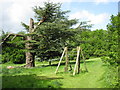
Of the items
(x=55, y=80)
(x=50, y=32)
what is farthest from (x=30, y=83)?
(x=50, y=32)

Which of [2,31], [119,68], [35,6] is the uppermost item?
[35,6]

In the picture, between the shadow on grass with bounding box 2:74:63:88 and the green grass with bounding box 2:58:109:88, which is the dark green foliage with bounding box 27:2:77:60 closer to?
the green grass with bounding box 2:58:109:88

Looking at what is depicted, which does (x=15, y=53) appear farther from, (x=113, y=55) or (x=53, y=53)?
(x=113, y=55)

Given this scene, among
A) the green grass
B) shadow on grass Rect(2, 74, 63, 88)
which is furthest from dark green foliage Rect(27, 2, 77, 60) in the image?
shadow on grass Rect(2, 74, 63, 88)

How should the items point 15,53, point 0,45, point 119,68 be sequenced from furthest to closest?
point 15,53 < point 0,45 < point 119,68

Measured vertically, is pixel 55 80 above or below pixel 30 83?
below

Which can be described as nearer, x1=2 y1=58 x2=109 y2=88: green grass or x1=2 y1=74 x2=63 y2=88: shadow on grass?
x1=2 y1=74 x2=63 y2=88: shadow on grass

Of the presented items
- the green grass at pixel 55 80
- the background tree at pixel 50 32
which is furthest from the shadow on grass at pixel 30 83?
the background tree at pixel 50 32

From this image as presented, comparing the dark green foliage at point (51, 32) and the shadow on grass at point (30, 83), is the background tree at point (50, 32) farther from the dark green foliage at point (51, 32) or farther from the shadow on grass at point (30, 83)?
the shadow on grass at point (30, 83)

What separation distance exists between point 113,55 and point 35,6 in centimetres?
1585

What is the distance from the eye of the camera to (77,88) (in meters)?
7.62

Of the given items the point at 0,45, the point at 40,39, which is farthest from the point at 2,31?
the point at 40,39

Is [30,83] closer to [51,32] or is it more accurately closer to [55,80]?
[55,80]

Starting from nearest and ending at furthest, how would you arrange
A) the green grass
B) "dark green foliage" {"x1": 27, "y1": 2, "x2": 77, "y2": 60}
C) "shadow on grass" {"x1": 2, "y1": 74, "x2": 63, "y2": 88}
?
"shadow on grass" {"x1": 2, "y1": 74, "x2": 63, "y2": 88}, the green grass, "dark green foliage" {"x1": 27, "y1": 2, "x2": 77, "y2": 60}
